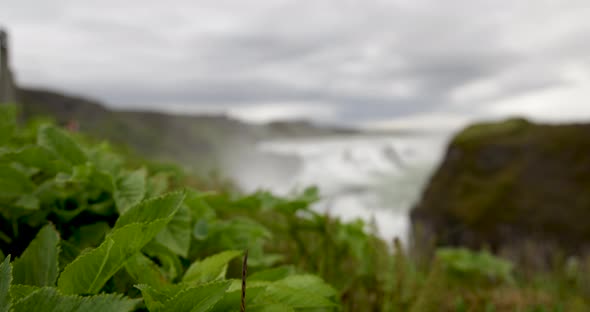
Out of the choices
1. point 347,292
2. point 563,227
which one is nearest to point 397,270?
point 347,292

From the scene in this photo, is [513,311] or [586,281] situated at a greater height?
[513,311]

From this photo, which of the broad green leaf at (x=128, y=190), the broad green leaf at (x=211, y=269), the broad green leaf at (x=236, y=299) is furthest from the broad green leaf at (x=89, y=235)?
the broad green leaf at (x=236, y=299)

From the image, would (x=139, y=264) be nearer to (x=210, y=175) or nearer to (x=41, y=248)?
(x=41, y=248)

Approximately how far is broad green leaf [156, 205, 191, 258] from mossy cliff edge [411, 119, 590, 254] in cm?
635

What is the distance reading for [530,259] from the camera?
17.8ft

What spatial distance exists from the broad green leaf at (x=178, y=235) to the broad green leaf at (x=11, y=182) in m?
0.52

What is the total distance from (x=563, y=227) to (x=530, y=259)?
3033 mm

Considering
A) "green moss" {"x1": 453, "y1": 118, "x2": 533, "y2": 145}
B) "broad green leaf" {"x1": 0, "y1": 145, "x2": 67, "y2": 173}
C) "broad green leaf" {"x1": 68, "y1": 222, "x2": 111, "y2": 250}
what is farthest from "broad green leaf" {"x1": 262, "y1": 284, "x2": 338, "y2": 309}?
"green moss" {"x1": 453, "y1": 118, "x2": 533, "y2": 145}

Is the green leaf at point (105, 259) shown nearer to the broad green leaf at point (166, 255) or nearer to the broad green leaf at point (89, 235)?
the broad green leaf at point (166, 255)

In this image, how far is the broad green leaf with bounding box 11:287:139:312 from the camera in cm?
85

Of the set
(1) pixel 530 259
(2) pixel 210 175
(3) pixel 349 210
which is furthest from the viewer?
(3) pixel 349 210

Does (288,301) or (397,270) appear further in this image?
(397,270)

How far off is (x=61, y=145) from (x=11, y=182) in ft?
0.67

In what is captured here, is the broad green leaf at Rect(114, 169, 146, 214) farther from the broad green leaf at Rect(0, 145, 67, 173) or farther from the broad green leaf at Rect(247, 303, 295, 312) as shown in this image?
the broad green leaf at Rect(247, 303, 295, 312)
